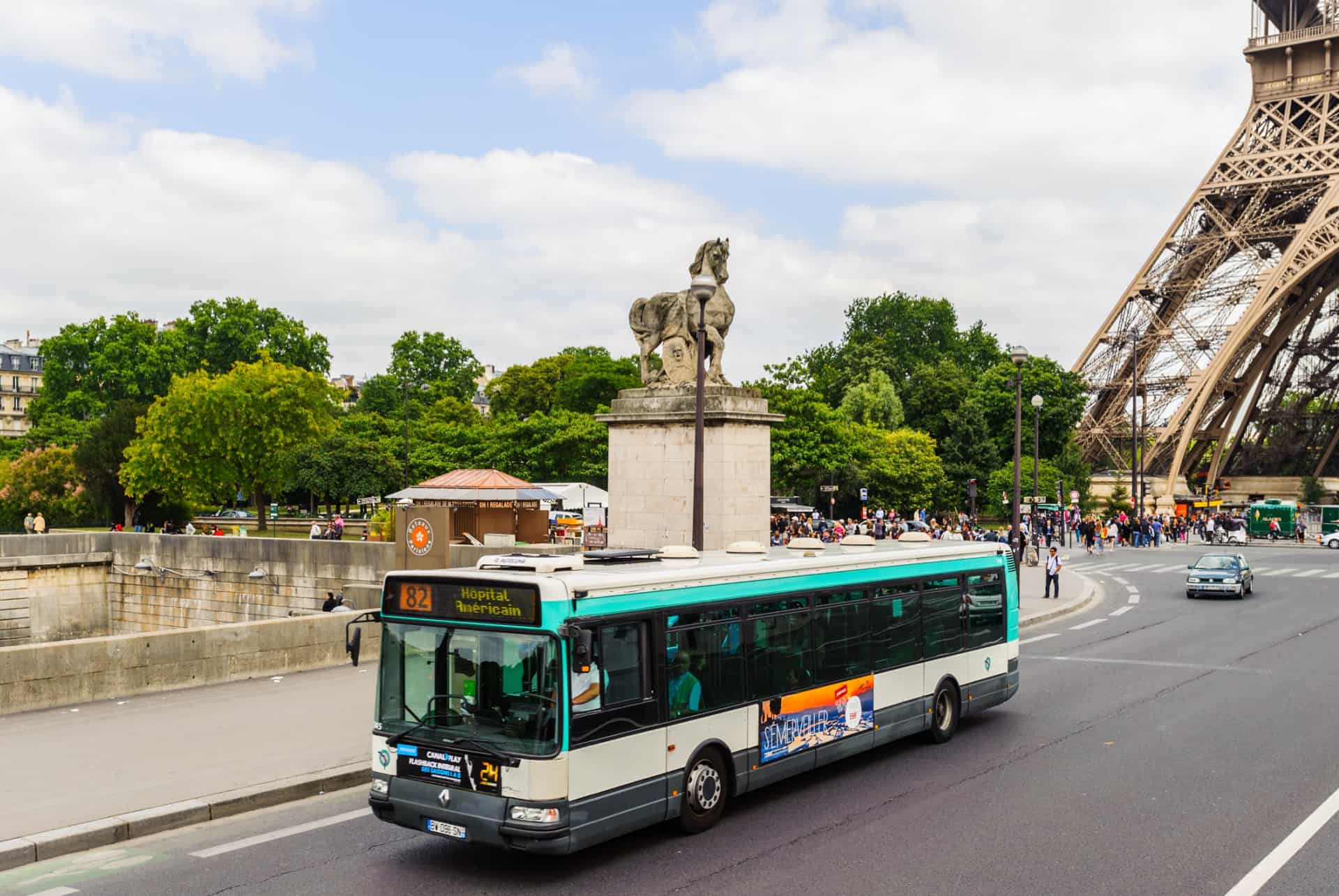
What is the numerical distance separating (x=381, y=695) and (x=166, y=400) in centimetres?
5634

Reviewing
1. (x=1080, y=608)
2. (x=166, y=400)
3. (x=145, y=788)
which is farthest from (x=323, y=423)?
(x=145, y=788)

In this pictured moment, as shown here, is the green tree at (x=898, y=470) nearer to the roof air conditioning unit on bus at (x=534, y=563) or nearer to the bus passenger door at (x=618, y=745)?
the roof air conditioning unit on bus at (x=534, y=563)

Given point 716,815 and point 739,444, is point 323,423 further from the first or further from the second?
point 716,815

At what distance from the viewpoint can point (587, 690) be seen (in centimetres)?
884

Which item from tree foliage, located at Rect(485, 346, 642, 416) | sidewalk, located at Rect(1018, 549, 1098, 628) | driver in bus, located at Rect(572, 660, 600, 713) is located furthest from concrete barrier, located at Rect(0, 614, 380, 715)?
tree foliage, located at Rect(485, 346, 642, 416)

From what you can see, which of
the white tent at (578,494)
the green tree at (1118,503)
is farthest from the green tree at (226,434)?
the green tree at (1118,503)

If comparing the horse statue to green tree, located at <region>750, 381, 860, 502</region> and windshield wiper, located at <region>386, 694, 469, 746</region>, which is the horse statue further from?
green tree, located at <region>750, 381, 860, 502</region>

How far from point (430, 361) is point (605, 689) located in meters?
111

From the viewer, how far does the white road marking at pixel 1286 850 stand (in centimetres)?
842

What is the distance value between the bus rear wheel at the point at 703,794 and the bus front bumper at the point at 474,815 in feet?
4.47

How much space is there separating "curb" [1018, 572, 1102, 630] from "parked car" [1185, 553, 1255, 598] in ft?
8.20

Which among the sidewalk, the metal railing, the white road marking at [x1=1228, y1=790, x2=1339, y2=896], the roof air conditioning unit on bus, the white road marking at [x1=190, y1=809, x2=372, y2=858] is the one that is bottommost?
the white road marking at [x1=190, y1=809, x2=372, y2=858]

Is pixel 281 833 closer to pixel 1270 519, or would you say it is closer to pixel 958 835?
pixel 958 835

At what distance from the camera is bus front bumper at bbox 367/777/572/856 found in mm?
8531
